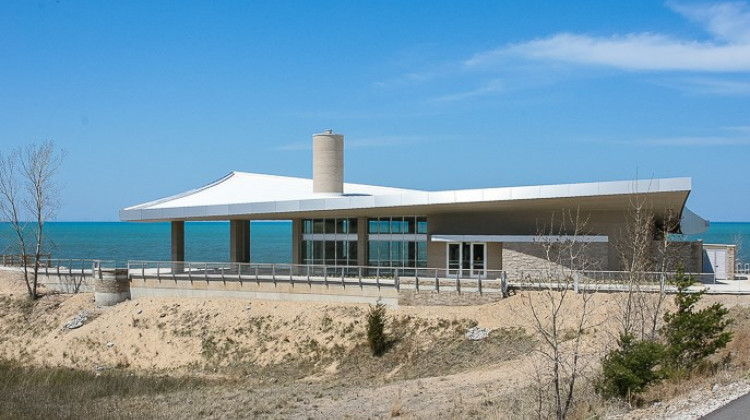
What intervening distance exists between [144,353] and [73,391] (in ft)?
25.6

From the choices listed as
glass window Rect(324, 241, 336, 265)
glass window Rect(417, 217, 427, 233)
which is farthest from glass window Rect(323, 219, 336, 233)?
glass window Rect(417, 217, 427, 233)

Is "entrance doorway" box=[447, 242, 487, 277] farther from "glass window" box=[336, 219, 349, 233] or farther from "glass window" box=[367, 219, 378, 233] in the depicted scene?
"glass window" box=[336, 219, 349, 233]

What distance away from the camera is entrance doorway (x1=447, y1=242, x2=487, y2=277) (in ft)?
120

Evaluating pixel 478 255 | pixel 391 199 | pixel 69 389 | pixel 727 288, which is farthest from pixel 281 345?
pixel 727 288

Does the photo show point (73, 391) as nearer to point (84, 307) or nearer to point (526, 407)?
point (84, 307)

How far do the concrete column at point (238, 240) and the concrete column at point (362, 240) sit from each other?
9293mm

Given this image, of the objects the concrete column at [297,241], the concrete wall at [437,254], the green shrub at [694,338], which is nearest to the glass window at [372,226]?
the concrete wall at [437,254]

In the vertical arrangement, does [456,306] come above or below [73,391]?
above

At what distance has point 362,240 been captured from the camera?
138 ft

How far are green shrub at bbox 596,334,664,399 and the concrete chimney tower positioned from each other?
27.8 m

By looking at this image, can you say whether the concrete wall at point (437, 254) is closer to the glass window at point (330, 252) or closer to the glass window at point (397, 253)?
the glass window at point (397, 253)

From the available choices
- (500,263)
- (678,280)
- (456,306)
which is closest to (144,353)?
(456,306)

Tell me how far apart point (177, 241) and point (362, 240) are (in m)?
12.3

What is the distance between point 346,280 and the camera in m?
35.1
